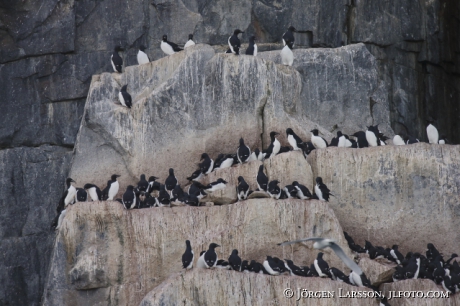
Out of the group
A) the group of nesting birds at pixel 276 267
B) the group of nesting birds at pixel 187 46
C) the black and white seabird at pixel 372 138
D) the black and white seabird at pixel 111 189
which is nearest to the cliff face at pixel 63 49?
the group of nesting birds at pixel 187 46

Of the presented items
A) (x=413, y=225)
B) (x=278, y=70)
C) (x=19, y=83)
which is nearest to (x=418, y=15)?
(x=278, y=70)

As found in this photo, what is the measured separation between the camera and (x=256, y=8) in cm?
2536

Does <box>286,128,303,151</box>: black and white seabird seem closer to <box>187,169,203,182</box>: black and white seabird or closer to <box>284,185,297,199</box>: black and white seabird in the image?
<box>284,185,297,199</box>: black and white seabird

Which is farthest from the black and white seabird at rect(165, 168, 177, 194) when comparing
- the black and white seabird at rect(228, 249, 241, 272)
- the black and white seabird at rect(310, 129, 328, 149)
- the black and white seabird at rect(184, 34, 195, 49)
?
the black and white seabird at rect(184, 34, 195, 49)

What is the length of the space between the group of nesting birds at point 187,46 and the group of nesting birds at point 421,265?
4.65 m

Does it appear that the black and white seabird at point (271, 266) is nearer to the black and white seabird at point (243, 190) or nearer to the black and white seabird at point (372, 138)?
the black and white seabird at point (243, 190)

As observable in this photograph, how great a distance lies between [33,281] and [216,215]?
23.7 feet

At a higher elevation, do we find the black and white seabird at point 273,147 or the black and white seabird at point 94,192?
the black and white seabird at point 273,147

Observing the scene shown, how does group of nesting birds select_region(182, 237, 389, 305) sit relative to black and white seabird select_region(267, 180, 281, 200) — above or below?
below

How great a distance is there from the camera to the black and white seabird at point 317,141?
21031mm

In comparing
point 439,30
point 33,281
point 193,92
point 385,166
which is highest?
point 439,30

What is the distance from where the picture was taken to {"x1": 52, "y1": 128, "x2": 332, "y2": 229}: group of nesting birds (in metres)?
19.2

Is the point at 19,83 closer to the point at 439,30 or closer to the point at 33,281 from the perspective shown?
the point at 33,281

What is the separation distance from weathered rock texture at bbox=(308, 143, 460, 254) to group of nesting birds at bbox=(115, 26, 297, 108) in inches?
121
